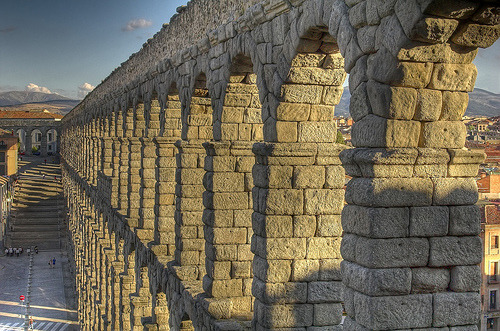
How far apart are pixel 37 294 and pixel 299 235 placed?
3465 centimetres

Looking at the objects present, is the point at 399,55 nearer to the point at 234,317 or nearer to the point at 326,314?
the point at 326,314

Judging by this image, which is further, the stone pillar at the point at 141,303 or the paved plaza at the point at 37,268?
the paved plaza at the point at 37,268

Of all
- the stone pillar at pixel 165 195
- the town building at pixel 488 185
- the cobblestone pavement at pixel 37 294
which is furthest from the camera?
the cobblestone pavement at pixel 37 294

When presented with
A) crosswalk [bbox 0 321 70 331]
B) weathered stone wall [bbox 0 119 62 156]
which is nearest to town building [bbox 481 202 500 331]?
crosswalk [bbox 0 321 70 331]

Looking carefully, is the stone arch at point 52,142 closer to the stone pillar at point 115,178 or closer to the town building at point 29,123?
the town building at point 29,123

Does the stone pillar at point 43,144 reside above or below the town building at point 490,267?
above

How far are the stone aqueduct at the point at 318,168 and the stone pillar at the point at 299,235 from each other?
0.02m

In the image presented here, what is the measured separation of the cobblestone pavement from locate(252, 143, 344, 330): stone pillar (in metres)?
27.9

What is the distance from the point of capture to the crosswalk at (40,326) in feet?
113

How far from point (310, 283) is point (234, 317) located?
2.33 m

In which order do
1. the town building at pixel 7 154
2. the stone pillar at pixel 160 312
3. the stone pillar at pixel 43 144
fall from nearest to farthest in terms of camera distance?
the stone pillar at pixel 160 312 < the town building at pixel 7 154 < the stone pillar at pixel 43 144

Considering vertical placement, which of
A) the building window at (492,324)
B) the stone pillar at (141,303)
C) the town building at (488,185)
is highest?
the town building at (488,185)

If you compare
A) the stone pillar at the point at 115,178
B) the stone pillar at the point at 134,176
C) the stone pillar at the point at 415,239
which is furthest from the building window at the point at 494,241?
the stone pillar at the point at 415,239

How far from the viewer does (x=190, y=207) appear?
1359 centimetres
